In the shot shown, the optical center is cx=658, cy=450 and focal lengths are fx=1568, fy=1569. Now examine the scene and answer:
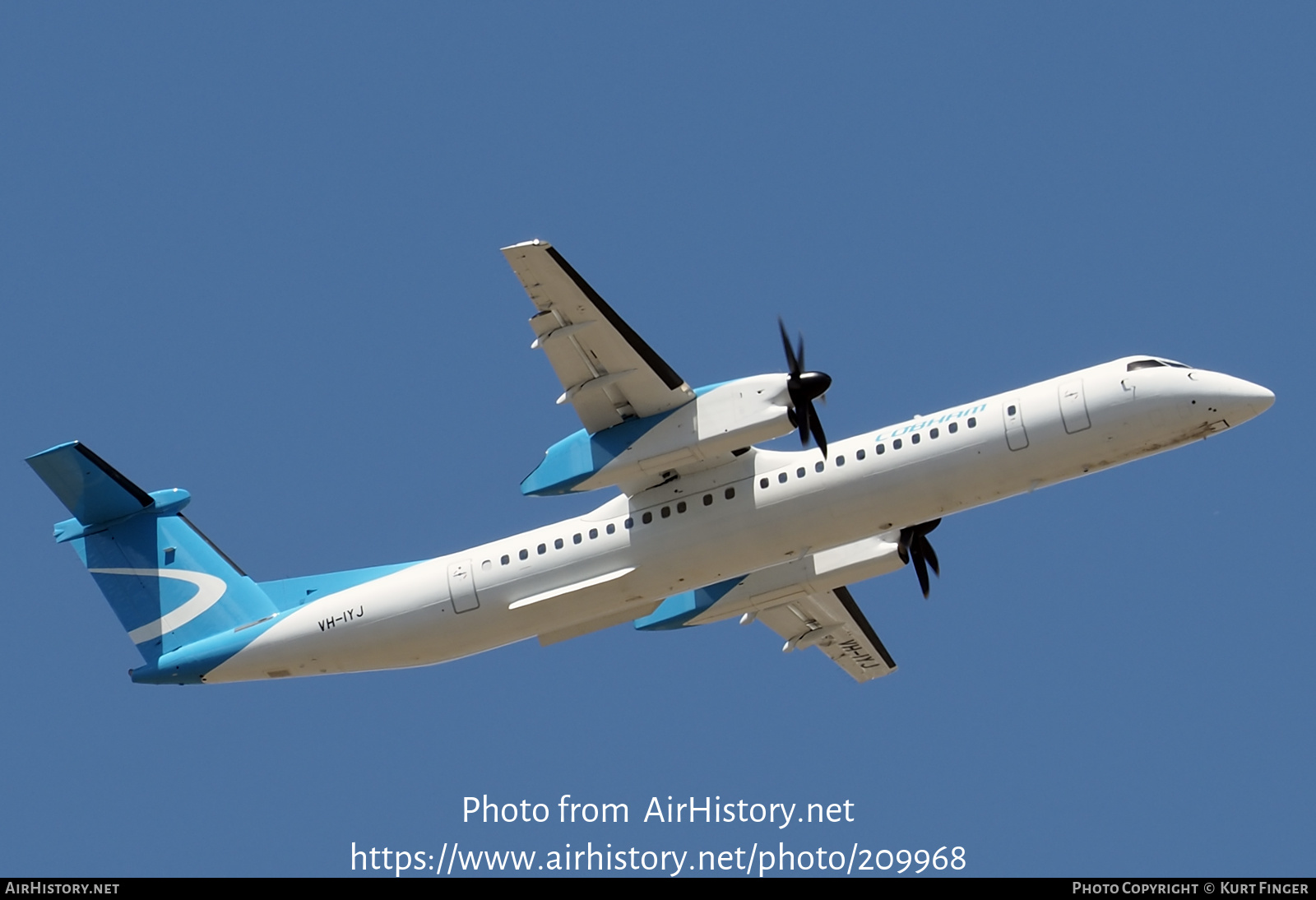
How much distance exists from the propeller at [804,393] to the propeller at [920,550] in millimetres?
3857

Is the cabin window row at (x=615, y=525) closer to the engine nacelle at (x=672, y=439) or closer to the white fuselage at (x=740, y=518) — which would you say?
the white fuselage at (x=740, y=518)

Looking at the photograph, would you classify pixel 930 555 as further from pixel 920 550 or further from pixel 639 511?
pixel 639 511

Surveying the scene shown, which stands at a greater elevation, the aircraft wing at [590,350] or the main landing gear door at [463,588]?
the aircraft wing at [590,350]

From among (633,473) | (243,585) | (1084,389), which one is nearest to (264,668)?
(243,585)

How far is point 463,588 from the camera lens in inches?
930

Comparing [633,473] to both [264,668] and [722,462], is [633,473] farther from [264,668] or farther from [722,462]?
[264,668]

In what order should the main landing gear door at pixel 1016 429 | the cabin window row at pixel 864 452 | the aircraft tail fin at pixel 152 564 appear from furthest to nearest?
1. the aircraft tail fin at pixel 152 564
2. the cabin window row at pixel 864 452
3. the main landing gear door at pixel 1016 429

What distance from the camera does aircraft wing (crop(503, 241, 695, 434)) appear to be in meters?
20.7

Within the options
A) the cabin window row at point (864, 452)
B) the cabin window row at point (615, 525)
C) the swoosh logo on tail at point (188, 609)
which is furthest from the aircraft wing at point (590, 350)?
the swoosh logo on tail at point (188, 609)

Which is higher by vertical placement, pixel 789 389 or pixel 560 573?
pixel 789 389

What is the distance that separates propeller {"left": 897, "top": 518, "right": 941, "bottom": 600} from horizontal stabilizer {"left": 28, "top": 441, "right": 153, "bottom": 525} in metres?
12.3

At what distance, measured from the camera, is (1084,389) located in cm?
2144

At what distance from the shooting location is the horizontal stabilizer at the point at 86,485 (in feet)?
81.0
